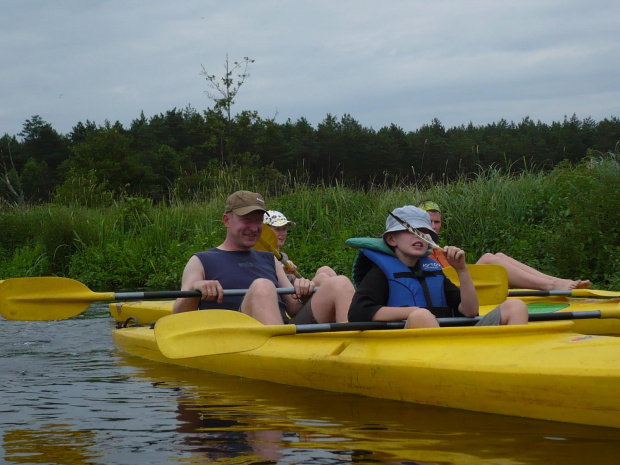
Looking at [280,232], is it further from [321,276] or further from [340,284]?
[340,284]

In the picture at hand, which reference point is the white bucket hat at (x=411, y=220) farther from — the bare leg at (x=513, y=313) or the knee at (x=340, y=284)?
the bare leg at (x=513, y=313)

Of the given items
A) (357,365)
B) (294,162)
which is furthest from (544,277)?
(294,162)

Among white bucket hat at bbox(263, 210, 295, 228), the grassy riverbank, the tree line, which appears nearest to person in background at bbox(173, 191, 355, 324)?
white bucket hat at bbox(263, 210, 295, 228)

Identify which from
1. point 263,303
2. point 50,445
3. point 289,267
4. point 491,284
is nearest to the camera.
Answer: point 50,445

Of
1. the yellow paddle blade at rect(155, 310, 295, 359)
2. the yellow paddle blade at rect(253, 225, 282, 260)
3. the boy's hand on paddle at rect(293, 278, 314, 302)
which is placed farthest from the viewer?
the yellow paddle blade at rect(253, 225, 282, 260)

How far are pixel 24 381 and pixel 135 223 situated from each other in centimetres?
831

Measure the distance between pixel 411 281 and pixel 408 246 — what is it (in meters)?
0.18

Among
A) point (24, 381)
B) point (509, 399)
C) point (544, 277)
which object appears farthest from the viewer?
point (544, 277)

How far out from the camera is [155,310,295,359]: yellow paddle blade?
14.0ft

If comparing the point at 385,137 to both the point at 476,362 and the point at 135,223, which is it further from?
the point at 476,362

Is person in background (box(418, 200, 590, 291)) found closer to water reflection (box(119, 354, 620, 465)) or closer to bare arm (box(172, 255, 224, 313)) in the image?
bare arm (box(172, 255, 224, 313))

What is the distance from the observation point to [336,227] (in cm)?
1147

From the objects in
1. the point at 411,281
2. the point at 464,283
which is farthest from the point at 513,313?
the point at 411,281

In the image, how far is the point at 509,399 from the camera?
3.68 m
